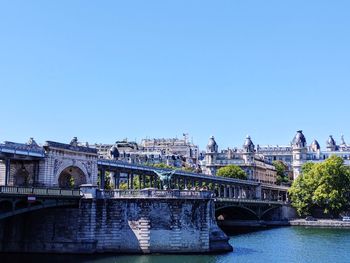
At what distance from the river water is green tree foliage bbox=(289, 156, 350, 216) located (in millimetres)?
33848

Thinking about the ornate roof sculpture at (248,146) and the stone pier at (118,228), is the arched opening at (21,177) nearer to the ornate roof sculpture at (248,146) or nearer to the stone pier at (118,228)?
the stone pier at (118,228)

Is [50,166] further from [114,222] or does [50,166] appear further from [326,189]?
[326,189]

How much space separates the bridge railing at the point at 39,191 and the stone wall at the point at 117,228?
193 cm

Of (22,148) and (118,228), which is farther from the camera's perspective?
(22,148)

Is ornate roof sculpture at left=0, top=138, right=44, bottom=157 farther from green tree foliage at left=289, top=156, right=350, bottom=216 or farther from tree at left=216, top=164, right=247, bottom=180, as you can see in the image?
tree at left=216, top=164, right=247, bottom=180

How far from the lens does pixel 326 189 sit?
4695 inches

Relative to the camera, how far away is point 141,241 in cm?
5819

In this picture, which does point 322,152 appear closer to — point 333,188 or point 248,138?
point 248,138

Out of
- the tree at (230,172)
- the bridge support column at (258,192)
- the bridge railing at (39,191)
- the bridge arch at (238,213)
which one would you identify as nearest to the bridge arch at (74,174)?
the bridge railing at (39,191)

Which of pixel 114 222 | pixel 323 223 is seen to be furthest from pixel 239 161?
pixel 114 222

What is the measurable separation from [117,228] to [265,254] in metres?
17.6

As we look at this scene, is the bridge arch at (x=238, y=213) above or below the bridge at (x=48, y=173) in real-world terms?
below

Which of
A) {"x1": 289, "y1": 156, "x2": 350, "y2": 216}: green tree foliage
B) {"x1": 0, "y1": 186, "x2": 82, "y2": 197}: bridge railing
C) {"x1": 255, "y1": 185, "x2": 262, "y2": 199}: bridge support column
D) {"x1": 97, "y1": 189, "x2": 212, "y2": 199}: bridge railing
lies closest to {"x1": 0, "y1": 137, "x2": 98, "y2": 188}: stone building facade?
{"x1": 0, "y1": 186, "x2": 82, "y2": 197}: bridge railing

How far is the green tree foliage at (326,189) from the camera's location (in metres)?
118
